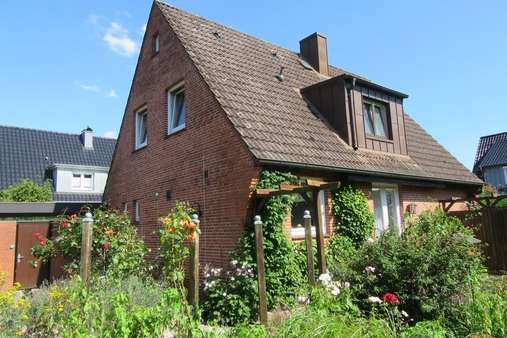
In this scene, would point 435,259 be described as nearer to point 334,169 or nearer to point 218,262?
point 334,169

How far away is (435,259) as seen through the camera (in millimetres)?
7184

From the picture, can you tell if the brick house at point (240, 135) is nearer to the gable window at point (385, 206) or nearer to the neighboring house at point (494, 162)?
the gable window at point (385, 206)

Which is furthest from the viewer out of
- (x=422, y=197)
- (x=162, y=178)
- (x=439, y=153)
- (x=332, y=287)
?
(x=439, y=153)

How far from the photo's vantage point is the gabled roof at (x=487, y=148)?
3625cm

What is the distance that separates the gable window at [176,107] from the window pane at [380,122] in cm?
631

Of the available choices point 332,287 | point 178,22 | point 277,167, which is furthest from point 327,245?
point 178,22

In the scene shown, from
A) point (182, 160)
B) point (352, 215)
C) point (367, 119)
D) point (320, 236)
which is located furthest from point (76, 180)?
point (320, 236)

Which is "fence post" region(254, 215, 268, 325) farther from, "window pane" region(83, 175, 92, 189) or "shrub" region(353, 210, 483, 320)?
"window pane" region(83, 175, 92, 189)

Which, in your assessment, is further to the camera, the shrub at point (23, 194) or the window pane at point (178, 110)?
the shrub at point (23, 194)

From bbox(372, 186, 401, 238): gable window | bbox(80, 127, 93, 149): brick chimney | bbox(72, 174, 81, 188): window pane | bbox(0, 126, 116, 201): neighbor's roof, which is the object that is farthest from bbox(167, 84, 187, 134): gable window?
bbox(80, 127, 93, 149): brick chimney

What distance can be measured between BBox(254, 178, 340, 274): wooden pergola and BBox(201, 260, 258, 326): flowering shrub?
134 cm

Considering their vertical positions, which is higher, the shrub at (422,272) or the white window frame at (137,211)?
the white window frame at (137,211)

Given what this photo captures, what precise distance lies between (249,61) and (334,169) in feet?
16.6

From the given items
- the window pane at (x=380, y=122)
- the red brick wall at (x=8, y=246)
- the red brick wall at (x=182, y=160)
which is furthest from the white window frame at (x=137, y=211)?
the window pane at (x=380, y=122)
